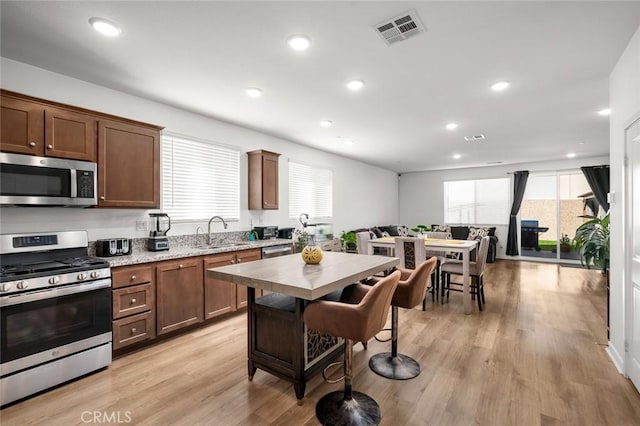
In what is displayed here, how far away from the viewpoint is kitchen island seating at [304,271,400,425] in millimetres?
1834

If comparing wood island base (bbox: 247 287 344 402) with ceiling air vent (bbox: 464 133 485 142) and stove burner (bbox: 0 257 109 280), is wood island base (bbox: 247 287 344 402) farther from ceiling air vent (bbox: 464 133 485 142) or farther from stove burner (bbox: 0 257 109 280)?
ceiling air vent (bbox: 464 133 485 142)

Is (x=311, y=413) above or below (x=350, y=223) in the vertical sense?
below

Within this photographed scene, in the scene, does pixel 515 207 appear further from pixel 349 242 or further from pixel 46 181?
pixel 46 181

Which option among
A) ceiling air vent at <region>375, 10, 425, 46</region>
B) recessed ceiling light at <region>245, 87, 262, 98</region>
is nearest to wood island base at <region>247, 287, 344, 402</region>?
ceiling air vent at <region>375, 10, 425, 46</region>

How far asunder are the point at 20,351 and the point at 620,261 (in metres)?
4.82

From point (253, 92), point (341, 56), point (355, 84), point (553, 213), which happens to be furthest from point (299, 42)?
point (553, 213)

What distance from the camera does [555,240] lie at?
7.90m

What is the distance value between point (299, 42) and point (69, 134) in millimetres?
2242

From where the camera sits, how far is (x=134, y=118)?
348 centimetres

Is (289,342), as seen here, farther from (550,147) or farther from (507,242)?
(507,242)

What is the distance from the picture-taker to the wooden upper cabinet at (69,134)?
2.64m

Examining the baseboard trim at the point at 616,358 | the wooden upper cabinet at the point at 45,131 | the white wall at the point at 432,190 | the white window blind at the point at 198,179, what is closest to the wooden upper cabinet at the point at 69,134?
the wooden upper cabinet at the point at 45,131

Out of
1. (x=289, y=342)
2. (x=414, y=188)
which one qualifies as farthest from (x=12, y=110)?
(x=414, y=188)

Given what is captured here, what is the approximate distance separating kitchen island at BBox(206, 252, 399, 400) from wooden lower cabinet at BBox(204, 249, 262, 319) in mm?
1232
